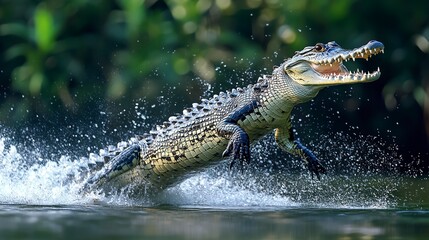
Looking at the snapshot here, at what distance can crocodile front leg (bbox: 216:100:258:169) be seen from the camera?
313 inches

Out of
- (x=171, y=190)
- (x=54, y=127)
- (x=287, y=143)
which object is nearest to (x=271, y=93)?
(x=287, y=143)

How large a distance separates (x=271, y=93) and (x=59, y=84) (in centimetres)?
754

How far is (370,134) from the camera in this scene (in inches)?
585

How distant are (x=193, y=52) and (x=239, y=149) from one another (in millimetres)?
7526

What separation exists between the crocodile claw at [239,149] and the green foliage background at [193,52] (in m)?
6.42

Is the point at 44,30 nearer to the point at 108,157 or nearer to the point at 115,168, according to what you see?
the point at 108,157

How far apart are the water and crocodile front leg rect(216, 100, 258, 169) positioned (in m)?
0.37

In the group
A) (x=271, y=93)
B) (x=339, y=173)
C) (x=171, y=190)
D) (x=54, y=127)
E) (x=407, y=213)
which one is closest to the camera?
(x=407, y=213)

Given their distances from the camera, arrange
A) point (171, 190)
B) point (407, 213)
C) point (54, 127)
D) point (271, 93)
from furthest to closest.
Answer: point (54, 127), point (171, 190), point (271, 93), point (407, 213)

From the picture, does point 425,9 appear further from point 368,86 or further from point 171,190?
point 171,190

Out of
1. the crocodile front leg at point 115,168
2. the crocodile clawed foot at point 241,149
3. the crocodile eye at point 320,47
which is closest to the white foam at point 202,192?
the crocodile front leg at point 115,168

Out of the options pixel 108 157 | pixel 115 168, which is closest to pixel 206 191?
pixel 115 168

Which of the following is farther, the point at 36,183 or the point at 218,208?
the point at 36,183

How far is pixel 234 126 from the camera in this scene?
8.23 m
